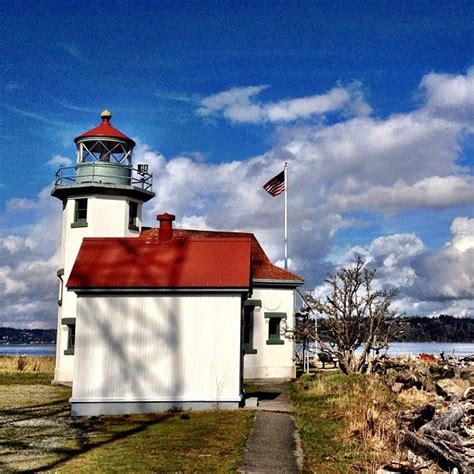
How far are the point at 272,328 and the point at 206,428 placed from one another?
46.0 ft

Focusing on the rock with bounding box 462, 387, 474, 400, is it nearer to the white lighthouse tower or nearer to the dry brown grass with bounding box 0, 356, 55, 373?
the white lighthouse tower

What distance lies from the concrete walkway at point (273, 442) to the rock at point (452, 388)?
5.28 m

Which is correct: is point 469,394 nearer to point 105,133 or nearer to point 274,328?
point 274,328

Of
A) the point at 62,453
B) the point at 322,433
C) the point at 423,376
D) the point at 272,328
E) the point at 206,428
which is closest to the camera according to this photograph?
the point at 62,453

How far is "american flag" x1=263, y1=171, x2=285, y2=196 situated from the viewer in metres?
32.9

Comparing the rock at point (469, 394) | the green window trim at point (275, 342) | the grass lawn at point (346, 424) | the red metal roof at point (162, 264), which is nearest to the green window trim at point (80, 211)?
the red metal roof at point (162, 264)

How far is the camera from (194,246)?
20156 mm

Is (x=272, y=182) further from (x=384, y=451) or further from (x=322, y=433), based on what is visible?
(x=384, y=451)

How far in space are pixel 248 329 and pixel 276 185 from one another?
764 centimetres

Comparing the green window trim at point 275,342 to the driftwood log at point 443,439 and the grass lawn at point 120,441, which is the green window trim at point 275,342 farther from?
the driftwood log at point 443,439

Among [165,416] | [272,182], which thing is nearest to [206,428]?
[165,416]

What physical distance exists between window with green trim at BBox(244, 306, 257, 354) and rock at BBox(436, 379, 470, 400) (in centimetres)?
838

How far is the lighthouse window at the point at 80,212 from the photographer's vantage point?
2761 centimetres

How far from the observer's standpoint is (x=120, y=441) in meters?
14.1
